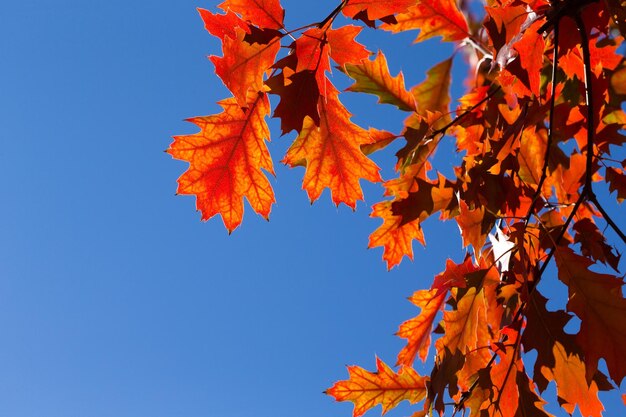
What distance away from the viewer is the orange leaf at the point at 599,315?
130 centimetres

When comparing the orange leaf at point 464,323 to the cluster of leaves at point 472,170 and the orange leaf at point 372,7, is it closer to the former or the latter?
the cluster of leaves at point 472,170

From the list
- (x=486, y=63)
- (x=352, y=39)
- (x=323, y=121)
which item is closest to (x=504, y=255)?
(x=323, y=121)

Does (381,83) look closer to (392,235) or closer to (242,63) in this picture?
(392,235)

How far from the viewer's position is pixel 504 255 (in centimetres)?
161

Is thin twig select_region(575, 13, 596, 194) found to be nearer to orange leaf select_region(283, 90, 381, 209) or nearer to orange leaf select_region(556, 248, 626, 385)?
orange leaf select_region(556, 248, 626, 385)

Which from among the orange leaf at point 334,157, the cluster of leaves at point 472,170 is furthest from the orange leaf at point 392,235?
the orange leaf at point 334,157

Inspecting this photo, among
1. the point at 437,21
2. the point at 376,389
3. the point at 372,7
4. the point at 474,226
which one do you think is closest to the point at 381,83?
the point at 437,21

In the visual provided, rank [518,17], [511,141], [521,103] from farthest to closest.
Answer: [521,103] < [511,141] < [518,17]

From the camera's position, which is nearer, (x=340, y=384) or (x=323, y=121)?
(x=323, y=121)

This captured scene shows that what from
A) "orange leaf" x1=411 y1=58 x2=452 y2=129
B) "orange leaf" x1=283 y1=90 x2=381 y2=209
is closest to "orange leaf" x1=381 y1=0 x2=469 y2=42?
"orange leaf" x1=411 y1=58 x2=452 y2=129

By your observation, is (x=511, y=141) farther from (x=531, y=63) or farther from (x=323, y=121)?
(x=323, y=121)

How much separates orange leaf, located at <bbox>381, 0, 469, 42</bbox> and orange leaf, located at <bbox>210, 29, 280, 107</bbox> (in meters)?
0.74

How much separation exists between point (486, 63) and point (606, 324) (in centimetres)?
118

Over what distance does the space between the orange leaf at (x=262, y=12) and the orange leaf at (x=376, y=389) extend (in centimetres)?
104
